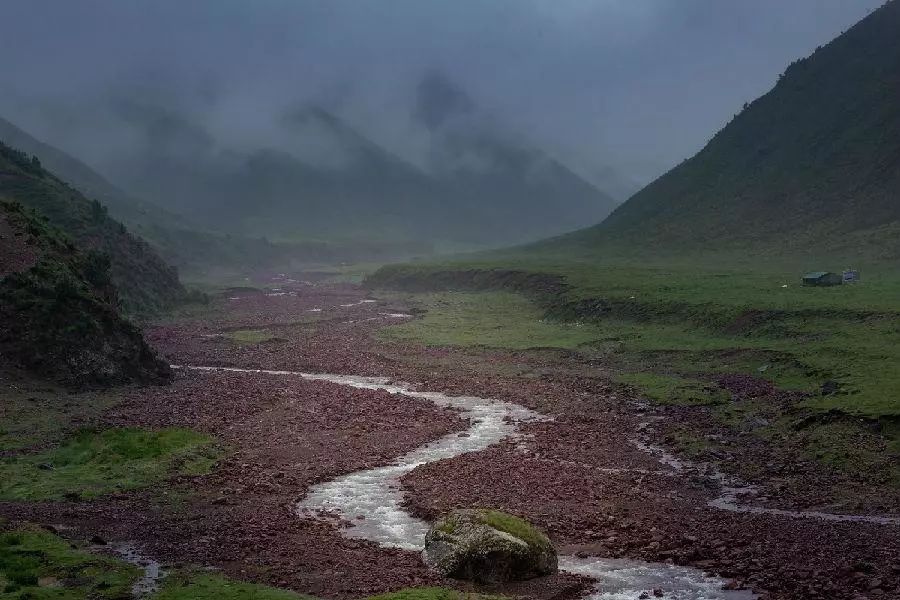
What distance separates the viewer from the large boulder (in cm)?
2350

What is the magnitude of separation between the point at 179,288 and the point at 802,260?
308 feet

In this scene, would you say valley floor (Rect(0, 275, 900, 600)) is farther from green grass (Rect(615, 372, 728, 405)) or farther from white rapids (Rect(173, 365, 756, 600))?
green grass (Rect(615, 372, 728, 405))

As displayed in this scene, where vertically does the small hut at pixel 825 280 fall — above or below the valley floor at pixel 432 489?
above

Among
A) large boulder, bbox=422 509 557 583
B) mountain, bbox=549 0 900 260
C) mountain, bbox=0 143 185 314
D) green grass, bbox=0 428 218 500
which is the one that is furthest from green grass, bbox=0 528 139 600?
mountain, bbox=549 0 900 260

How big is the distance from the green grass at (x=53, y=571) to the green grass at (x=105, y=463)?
7090 mm

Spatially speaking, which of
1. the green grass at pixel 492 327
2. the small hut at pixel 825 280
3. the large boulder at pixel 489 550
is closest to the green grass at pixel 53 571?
the large boulder at pixel 489 550

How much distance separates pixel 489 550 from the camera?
23.5m

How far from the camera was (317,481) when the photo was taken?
3488 centimetres

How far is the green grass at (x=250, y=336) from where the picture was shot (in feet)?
269

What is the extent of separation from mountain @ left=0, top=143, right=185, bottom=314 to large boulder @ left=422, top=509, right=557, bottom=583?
277ft

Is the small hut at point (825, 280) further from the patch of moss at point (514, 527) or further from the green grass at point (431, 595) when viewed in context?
the green grass at point (431, 595)

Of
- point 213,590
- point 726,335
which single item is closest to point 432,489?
point 213,590

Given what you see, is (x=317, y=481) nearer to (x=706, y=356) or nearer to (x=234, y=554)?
(x=234, y=554)

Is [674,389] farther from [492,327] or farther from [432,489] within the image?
[492,327]
